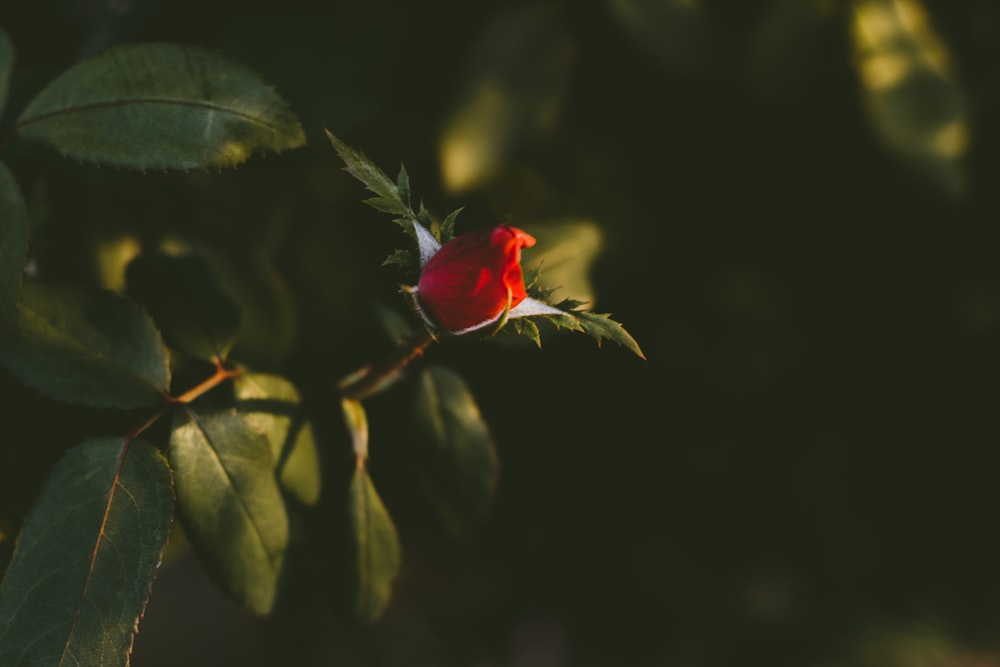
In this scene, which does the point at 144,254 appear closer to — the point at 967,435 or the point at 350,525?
the point at 350,525

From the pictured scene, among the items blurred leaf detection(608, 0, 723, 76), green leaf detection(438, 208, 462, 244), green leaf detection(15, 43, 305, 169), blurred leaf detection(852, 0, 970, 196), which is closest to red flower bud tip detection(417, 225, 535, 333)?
green leaf detection(438, 208, 462, 244)

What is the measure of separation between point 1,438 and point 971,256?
1.23 m

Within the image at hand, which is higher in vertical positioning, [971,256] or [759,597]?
[971,256]

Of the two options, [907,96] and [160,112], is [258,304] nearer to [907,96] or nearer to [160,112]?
[160,112]

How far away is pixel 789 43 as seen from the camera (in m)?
0.87

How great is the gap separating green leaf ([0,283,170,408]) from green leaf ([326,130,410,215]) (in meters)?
0.21

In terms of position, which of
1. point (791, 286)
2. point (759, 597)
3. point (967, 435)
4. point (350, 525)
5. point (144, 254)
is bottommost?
point (759, 597)

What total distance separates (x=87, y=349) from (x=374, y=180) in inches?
9.5

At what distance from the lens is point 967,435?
4.90 ft

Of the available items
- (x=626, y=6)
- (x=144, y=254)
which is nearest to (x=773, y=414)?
(x=626, y=6)

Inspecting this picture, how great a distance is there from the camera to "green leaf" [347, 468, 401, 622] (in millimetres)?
626

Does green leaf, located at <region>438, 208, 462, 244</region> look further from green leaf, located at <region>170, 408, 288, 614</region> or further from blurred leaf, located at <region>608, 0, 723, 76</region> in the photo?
blurred leaf, located at <region>608, 0, 723, 76</region>

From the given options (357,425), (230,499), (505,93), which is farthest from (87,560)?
(505,93)

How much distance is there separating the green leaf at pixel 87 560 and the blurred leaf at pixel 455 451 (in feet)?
0.73
